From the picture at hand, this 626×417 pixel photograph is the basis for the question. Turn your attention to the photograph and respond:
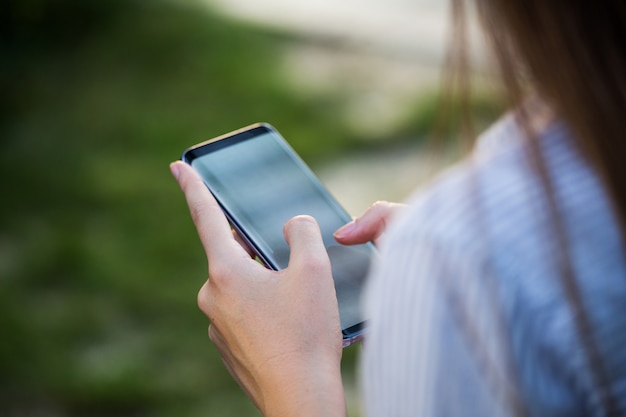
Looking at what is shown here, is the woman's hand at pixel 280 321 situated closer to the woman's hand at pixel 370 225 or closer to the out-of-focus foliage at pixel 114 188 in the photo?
the woman's hand at pixel 370 225

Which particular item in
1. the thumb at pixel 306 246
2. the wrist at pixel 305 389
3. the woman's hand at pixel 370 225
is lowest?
the wrist at pixel 305 389

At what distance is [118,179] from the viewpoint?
2664 mm

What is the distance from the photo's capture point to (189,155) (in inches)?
46.2

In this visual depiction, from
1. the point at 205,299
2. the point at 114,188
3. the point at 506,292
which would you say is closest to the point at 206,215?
the point at 205,299

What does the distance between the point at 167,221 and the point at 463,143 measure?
6.44ft

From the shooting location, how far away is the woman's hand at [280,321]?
77 cm

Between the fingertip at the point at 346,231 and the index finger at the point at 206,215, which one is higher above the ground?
the index finger at the point at 206,215

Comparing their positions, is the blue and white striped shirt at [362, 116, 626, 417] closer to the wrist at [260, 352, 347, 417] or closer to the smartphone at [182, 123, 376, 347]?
the wrist at [260, 352, 347, 417]

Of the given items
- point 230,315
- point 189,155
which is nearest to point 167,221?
point 189,155

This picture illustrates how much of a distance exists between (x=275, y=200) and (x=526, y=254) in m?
0.67

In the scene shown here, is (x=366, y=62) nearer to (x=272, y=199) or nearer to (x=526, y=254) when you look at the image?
(x=272, y=199)

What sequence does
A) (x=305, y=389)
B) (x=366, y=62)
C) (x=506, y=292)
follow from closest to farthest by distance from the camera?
(x=506, y=292)
(x=305, y=389)
(x=366, y=62)

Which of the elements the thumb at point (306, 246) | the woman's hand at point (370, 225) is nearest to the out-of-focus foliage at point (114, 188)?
the woman's hand at point (370, 225)

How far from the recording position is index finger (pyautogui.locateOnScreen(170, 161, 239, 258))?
94cm
